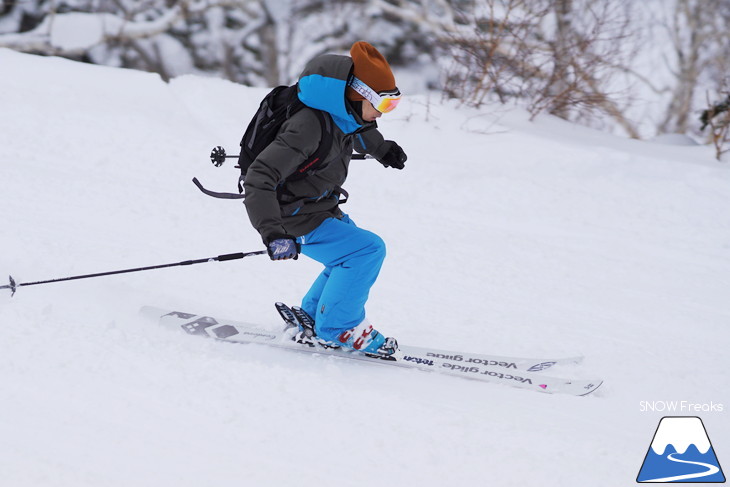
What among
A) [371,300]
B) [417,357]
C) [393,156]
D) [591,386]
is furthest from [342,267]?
[591,386]

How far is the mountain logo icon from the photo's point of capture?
2379mm

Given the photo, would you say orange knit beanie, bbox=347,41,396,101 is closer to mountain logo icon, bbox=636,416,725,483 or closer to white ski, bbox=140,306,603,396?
white ski, bbox=140,306,603,396

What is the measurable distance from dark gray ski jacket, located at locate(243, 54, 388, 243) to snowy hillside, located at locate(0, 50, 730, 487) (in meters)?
0.73

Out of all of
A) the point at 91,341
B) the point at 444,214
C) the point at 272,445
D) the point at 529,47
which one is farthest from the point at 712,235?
the point at 91,341

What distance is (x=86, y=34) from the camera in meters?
10.1

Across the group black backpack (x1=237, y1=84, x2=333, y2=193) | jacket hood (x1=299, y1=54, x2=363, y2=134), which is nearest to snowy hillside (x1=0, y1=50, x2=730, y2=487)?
black backpack (x1=237, y1=84, x2=333, y2=193)

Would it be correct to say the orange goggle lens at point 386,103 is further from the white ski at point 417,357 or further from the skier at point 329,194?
the white ski at point 417,357

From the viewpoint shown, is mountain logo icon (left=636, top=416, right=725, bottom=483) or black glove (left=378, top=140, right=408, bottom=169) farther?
black glove (left=378, top=140, right=408, bottom=169)

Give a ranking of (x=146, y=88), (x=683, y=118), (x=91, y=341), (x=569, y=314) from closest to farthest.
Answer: (x=91, y=341), (x=569, y=314), (x=146, y=88), (x=683, y=118)

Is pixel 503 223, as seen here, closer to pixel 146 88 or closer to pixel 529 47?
pixel 529 47

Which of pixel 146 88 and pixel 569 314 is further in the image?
pixel 146 88

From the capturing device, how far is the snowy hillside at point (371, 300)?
7.72 feet

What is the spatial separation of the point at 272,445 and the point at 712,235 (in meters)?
4.21

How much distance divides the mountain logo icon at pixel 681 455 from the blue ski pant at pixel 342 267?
1.39m
